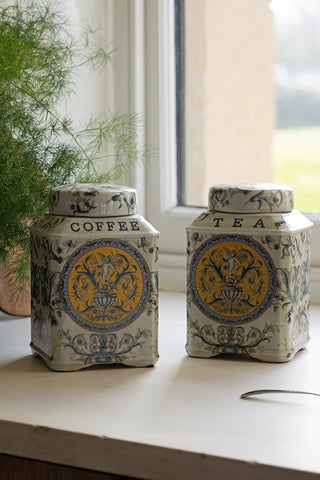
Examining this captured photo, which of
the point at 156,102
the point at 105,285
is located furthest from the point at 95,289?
the point at 156,102

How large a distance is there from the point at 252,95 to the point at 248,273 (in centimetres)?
51

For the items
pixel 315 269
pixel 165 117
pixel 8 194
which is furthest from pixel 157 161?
pixel 8 194

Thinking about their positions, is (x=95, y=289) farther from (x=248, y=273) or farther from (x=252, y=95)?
(x=252, y=95)

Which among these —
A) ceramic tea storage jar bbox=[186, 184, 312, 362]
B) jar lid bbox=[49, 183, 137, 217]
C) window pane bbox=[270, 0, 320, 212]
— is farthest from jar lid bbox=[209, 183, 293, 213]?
window pane bbox=[270, 0, 320, 212]

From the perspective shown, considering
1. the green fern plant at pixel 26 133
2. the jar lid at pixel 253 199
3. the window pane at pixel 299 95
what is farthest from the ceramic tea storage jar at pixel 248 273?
the window pane at pixel 299 95

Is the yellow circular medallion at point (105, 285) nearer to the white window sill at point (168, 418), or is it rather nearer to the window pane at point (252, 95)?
the white window sill at point (168, 418)

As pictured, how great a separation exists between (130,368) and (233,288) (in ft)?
0.45

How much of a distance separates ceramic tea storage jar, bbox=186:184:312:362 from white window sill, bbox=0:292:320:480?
3 cm

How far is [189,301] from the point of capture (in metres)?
0.79

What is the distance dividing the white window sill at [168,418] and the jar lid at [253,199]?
0.55 feet

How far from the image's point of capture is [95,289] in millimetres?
738

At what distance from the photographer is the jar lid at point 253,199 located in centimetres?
76

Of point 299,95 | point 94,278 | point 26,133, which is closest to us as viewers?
point 94,278

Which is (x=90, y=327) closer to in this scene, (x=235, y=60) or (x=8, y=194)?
(x=8, y=194)
